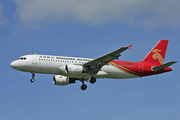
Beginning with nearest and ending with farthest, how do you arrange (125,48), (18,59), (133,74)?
(125,48) → (18,59) → (133,74)

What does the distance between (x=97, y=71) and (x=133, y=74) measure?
20.7ft

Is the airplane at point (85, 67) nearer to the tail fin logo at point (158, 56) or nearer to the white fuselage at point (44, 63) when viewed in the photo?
the white fuselage at point (44, 63)

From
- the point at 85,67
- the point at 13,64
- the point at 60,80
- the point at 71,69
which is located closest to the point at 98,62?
the point at 85,67

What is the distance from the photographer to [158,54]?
52219 millimetres

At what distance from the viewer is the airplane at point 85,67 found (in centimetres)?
4409

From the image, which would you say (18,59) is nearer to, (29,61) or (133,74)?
(29,61)

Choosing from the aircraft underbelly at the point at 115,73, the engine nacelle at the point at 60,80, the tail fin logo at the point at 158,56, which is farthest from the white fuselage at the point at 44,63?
the tail fin logo at the point at 158,56

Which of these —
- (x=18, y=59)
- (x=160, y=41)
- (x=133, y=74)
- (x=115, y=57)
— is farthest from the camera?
(x=160, y=41)

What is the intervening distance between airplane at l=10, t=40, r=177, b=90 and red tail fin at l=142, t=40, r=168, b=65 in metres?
0.19

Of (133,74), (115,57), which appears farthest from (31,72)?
(133,74)

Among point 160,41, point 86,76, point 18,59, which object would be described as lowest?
point 86,76

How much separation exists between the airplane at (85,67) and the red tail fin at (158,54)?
0.62 ft

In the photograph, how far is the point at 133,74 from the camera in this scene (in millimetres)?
48531

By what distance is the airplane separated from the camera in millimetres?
44094
